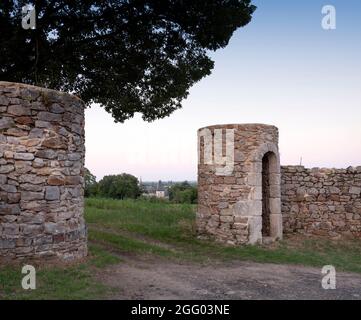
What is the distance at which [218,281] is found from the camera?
6.60 metres

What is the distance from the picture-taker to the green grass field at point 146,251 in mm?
5742

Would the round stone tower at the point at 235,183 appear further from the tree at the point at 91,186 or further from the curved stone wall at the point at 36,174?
the tree at the point at 91,186

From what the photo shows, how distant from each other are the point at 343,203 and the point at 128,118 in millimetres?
7243

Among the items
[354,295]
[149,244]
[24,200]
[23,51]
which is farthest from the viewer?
[23,51]

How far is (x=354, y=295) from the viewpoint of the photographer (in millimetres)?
6059

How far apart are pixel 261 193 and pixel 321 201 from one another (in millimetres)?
2633

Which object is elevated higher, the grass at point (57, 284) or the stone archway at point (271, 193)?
the stone archway at point (271, 193)

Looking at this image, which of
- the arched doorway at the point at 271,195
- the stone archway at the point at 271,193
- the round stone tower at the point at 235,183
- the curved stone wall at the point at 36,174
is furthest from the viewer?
the arched doorway at the point at 271,195

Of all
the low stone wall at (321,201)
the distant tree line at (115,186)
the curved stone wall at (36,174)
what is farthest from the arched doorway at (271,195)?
the distant tree line at (115,186)

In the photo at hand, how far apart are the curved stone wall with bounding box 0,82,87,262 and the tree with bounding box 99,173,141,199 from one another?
2005 cm

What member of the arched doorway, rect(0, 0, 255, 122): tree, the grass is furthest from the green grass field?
rect(0, 0, 255, 122): tree

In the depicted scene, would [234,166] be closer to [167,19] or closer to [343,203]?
[343,203]

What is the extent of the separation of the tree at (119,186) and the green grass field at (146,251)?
13.2m
